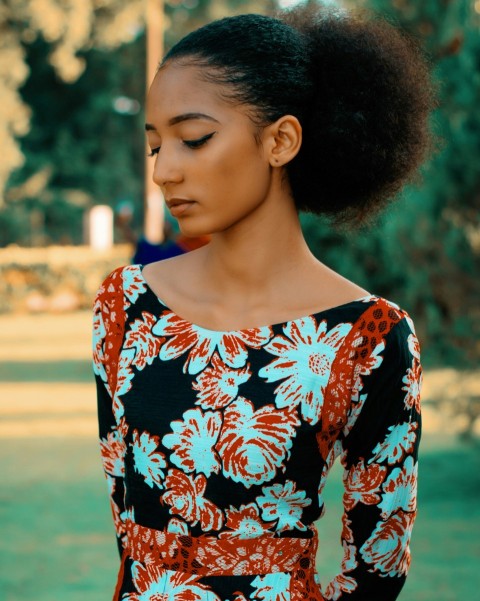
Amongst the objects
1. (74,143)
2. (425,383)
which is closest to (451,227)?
(425,383)

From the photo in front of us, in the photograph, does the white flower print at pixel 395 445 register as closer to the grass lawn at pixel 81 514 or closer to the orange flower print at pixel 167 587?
the orange flower print at pixel 167 587

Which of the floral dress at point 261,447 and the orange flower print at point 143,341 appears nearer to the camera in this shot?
the floral dress at point 261,447

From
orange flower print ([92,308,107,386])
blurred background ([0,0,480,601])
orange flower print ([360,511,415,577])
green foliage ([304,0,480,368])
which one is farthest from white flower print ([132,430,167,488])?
green foliage ([304,0,480,368])

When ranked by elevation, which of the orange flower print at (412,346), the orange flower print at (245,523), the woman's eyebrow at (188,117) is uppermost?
the woman's eyebrow at (188,117)

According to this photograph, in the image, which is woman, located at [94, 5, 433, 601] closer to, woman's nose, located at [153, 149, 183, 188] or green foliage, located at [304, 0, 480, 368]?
woman's nose, located at [153, 149, 183, 188]

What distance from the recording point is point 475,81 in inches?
311

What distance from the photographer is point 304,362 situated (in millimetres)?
2055

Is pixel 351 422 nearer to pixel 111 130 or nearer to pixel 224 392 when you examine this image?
pixel 224 392

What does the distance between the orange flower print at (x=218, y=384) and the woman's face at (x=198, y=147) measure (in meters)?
0.24

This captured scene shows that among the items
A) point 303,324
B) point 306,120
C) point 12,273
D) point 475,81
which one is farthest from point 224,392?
point 12,273

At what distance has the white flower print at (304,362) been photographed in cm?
202

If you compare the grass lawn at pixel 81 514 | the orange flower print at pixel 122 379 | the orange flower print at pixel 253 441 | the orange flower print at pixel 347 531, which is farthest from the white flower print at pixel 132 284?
the grass lawn at pixel 81 514

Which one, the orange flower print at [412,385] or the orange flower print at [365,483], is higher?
the orange flower print at [412,385]

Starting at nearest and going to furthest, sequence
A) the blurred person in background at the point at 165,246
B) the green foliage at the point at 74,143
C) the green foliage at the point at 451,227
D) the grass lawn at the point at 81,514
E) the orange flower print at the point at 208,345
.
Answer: the orange flower print at the point at 208,345 → the grass lawn at the point at 81,514 → the blurred person in background at the point at 165,246 → the green foliage at the point at 451,227 → the green foliage at the point at 74,143
